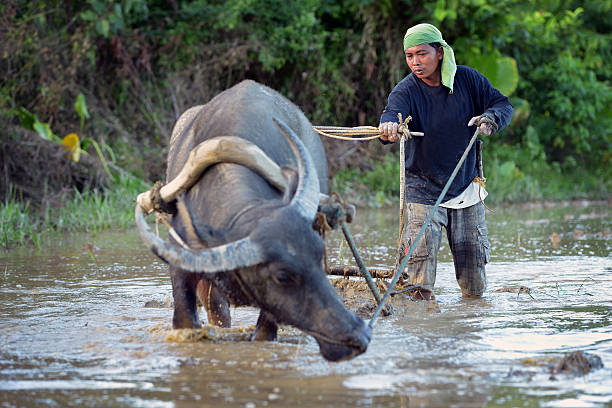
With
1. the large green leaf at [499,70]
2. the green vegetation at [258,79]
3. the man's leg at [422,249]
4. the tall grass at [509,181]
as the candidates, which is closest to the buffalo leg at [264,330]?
the man's leg at [422,249]

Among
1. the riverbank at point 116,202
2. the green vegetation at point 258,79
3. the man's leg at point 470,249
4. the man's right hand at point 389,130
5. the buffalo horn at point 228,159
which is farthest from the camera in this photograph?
the green vegetation at point 258,79

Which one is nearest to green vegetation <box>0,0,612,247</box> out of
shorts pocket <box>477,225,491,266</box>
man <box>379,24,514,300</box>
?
man <box>379,24,514,300</box>

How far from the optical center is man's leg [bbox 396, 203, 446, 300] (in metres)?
5.11

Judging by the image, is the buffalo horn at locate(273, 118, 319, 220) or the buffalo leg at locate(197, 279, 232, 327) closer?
the buffalo horn at locate(273, 118, 319, 220)

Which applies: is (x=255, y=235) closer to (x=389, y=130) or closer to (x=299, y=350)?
(x=299, y=350)

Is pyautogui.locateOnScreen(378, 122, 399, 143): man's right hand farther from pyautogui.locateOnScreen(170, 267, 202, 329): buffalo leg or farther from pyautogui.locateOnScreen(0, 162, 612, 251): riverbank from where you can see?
pyautogui.locateOnScreen(0, 162, 612, 251): riverbank

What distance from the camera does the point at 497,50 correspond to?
1318 cm

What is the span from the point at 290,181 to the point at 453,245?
198 cm

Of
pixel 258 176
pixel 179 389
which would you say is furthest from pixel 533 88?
pixel 179 389

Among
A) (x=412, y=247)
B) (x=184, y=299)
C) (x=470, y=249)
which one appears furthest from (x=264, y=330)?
(x=470, y=249)

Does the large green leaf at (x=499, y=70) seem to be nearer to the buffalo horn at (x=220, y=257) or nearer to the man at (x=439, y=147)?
the man at (x=439, y=147)

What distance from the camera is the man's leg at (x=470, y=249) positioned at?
5211 mm

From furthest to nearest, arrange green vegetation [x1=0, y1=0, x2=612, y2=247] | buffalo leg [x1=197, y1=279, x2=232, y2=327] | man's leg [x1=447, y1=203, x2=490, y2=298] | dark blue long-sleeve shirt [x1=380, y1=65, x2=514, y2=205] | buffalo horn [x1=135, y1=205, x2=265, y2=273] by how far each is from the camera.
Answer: green vegetation [x1=0, y1=0, x2=612, y2=247] → man's leg [x1=447, y1=203, x2=490, y2=298] → dark blue long-sleeve shirt [x1=380, y1=65, x2=514, y2=205] → buffalo leg [x1=197, y1=279, x2=232, y2=327] → buffalo horn [x1=135, y1=205, x2=265, y2=273]

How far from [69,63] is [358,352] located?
8.88 m
